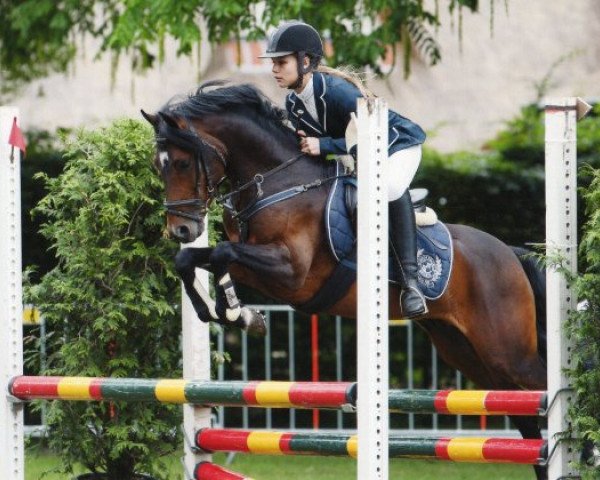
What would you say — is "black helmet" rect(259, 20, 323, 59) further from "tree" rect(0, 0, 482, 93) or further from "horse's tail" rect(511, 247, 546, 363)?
"tree" rect(0, 0, 482, 93)

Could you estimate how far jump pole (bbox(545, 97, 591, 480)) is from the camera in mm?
4609

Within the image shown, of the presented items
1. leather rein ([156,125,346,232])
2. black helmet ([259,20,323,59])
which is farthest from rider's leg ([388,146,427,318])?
black helmet ([259,20,323,59])

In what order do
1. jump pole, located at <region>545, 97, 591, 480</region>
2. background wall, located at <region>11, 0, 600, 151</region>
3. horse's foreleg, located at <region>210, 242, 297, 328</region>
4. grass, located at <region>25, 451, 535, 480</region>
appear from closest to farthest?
jump pole, located at <region>545, 97, 591, 480</region> < horse's foreleg, located at <region>210, 242, 297, 328</region> < grass, located at <region>25, 451, 535, 480</region> < background wall, located at <region>11, 0, 600, 151</region>

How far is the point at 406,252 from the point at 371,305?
1339mm

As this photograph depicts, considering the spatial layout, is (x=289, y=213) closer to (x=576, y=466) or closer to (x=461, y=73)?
(x=576, y=466)

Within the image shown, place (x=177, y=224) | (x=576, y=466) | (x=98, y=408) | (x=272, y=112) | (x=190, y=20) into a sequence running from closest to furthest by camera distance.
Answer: (x=576, y=466)
(x=177, y=224)
(x=272, y=112)
(x=98, y=408)
(x=190, y=20)

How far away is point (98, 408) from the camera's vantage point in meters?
6.32

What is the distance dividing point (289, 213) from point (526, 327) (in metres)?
1.46

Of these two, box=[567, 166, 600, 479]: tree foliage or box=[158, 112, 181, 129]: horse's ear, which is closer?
box=[567, 166, 600, 479]: tree foliage

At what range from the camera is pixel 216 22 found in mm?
10203

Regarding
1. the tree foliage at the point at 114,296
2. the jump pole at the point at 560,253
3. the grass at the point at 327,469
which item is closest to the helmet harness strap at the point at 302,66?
the tree foliage at the point at 114,296

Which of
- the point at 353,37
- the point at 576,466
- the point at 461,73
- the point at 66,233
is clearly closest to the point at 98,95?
the point at 461,73

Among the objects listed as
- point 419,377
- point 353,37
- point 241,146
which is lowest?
point 419,377

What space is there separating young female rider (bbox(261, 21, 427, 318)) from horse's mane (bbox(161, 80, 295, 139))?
0.08 m
